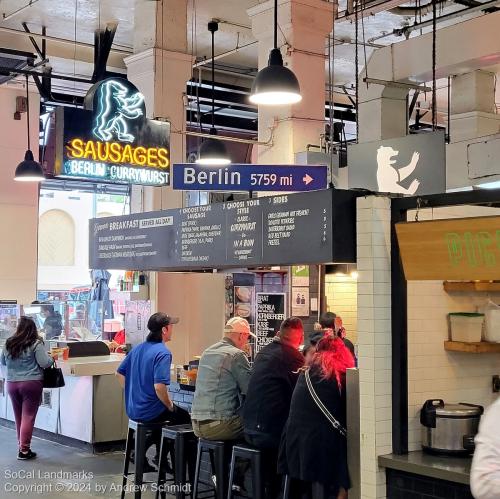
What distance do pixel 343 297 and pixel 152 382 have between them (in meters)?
4.82

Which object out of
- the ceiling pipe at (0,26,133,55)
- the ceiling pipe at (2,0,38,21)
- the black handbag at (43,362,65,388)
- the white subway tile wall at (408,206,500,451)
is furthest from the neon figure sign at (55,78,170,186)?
the ceiling pipe at (0,26,133,55)

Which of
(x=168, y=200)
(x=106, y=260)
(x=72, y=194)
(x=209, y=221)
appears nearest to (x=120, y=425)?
(x=106, y=260)

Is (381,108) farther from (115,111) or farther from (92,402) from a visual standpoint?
(92,402)

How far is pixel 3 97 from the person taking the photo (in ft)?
42.6

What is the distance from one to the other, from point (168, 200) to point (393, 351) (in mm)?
5734

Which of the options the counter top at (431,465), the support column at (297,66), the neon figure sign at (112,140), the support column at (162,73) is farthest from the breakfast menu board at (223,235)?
the support column at (297,66)

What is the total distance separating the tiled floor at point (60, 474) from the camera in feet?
23.3

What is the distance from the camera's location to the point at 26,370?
28.1ft

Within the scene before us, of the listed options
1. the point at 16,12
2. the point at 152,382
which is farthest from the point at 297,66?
the point at 152,382

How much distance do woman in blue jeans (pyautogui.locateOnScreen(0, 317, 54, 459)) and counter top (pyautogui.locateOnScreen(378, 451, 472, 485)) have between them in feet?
16.0

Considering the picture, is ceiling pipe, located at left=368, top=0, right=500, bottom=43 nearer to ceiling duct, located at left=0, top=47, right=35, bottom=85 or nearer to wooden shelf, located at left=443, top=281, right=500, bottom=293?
wooden shelf, located at left=443, top=281, right=500, bottom=293

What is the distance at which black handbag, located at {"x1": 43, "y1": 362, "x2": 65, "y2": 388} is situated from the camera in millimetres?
8570

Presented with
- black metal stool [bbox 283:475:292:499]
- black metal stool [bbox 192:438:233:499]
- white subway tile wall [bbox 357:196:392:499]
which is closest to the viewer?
white subway tile wall [bbox 357:196:392:499]

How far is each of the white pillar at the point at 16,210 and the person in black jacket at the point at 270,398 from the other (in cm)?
832
